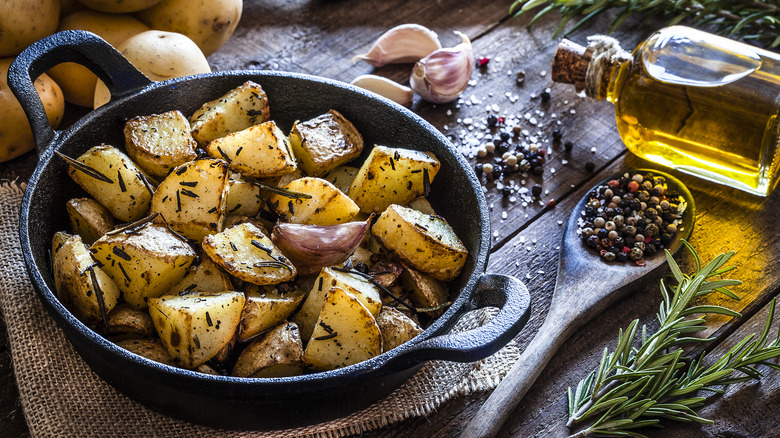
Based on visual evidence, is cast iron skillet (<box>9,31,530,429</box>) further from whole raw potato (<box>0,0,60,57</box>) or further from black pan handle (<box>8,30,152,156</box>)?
whole raw potato (<box>0,0,60,57</box>)

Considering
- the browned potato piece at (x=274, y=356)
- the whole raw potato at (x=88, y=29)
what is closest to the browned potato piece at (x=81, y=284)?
the browned potato piece at (x=274, y=356)

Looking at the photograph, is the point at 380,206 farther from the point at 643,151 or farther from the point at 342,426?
the point at 643,151

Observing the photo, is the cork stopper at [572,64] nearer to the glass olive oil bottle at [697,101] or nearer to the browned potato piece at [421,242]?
the glass olive oil bottle at [697,101]

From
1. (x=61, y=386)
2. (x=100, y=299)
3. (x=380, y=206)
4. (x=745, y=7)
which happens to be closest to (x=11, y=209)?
(x=61, y=386)

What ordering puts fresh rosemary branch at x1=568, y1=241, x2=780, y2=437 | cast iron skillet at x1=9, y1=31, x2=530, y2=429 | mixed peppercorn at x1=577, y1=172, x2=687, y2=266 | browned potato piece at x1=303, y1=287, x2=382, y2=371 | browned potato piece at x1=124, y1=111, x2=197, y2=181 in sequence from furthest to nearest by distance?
mixed peppercorn at x1=577, y1=172, x2=687, y2=266 < browned potato piece at x1=124, y1=111, x2=197, y2=181 < fresh rosemary branch at x1=568, y1=241, x2=780, y2=437 < browned potato piece at x1=303, y1=287, x2=382, y2=371 < cast iron skillet at x1=9, y1=31, x2=530, y2=429

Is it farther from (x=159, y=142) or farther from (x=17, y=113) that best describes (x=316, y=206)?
(x=17, y=113)

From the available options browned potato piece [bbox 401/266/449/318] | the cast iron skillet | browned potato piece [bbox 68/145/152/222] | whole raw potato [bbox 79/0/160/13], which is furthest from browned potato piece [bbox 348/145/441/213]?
whole raw potato [bbox 79/0/160/13]

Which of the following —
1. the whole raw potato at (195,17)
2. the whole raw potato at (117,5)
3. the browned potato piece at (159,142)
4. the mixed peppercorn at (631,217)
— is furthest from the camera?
the whole raw potato at (195,17)
